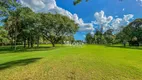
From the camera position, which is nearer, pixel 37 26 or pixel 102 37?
pixel 37 26

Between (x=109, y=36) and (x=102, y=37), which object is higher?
(x=109, y=36)

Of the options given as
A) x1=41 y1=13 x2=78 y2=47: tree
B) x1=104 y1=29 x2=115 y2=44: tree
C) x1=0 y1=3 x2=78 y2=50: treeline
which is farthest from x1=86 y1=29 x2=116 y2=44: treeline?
x1=41 y1=13 x2=78 y2=47: tree

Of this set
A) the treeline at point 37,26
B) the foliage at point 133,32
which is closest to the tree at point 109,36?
the foliage at point 133,32

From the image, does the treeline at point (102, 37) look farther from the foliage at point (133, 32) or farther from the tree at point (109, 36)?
the foliage at point (133, 32)

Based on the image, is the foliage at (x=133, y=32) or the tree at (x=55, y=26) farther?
the foliage at (x=133, y=32)

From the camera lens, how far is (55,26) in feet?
109

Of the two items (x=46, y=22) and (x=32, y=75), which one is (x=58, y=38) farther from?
(x=32, y=75)

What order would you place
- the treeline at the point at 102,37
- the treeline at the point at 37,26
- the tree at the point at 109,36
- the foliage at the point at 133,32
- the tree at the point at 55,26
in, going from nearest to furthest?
the treeline at the point at 37,26 < the tree at the point at 55,26 < the foliage at the point at 133,32 < the tree at the point at 109,36 < the treeline at the point at 102,37

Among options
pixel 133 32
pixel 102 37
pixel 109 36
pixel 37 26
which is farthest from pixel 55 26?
pixel 109 36

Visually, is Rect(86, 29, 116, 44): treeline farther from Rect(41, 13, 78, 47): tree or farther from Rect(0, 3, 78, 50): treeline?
Rect(41, 13, 78, 47): tree

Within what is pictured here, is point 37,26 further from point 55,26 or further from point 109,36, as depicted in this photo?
point 109,36

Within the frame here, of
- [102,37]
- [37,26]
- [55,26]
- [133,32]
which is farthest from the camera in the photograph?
[102,37]

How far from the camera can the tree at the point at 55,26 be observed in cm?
3200

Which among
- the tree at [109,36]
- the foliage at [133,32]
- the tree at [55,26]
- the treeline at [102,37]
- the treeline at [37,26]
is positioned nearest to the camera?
the treeline at [37,26]
